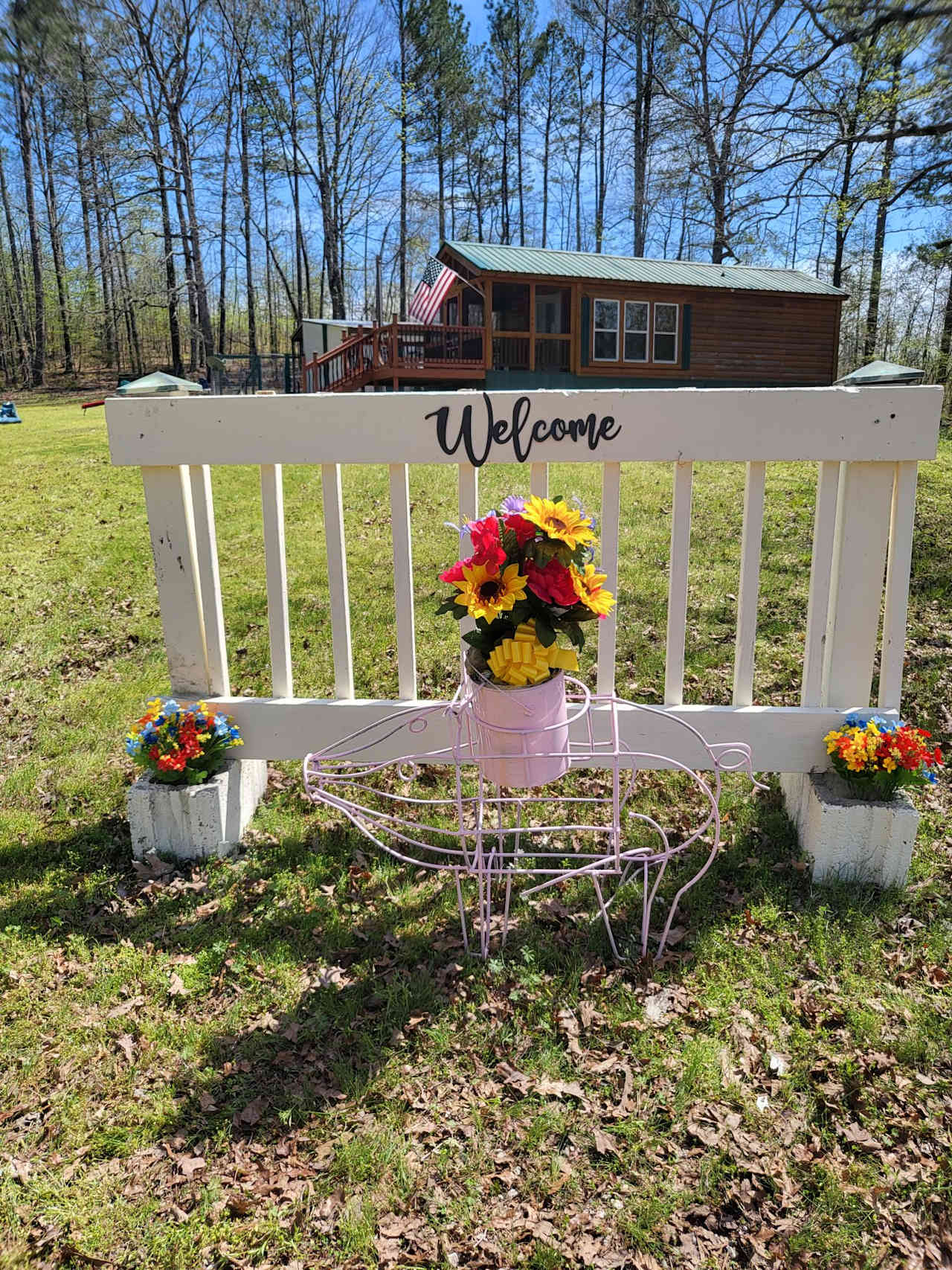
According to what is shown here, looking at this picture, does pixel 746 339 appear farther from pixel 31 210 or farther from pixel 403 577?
pixel 31 210

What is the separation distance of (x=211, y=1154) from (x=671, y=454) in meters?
2.15

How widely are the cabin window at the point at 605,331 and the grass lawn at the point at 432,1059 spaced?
50.2 feet

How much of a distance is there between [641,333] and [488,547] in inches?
673

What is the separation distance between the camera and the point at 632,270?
17.1 meters

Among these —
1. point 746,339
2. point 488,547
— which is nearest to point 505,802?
point 488,547

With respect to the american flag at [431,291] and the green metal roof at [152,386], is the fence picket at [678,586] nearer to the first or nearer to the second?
the green metal roof at [152,386]

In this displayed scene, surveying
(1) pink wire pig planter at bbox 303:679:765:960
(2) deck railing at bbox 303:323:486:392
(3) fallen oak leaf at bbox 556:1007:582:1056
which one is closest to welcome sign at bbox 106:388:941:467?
(1) pink wire pig planter at bbox 303:679:765:960

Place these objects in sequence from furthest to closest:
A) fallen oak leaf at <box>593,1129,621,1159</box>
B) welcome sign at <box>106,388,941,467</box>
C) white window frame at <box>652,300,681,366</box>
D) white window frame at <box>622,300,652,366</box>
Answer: white window frame at <box>652,300,681,366</box> → white window frame at <box>622,300,652,366</box> → welcome sign at <box>106,388,941,467</box> → fallen oak leaf at <box>593,1129,621,1159</box>

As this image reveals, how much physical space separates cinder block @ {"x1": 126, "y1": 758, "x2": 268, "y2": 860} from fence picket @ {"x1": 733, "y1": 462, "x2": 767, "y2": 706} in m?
1.69

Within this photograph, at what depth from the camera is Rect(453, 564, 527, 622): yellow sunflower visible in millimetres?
1942

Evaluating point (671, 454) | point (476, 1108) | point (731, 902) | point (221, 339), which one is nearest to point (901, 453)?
point (671, 454)

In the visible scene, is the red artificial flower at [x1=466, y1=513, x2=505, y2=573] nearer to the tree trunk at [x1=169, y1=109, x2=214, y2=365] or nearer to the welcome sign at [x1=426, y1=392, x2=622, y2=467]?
the welcome sign at [x1=426, y1=392, x2=622, y2=467]

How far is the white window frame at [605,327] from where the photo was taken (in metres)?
16.9

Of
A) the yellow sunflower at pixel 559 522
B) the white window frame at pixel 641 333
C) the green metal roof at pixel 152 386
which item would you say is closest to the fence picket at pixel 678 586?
the yellow sunflower at pixel 559 522
